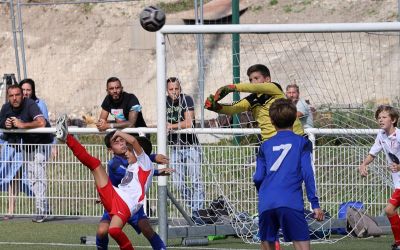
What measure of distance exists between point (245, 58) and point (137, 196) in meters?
6.28

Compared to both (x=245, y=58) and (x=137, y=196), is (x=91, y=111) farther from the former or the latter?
(x=137, y=196)

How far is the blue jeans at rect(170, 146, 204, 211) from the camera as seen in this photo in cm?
1294

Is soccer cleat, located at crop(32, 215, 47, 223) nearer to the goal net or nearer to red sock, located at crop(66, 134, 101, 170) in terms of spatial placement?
the goal net

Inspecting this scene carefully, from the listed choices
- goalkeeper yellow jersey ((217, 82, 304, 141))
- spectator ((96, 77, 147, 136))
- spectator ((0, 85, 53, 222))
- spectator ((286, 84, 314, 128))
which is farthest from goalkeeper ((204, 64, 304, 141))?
spectator ((0, 85, 53, 222))

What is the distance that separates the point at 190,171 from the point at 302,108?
1.86m

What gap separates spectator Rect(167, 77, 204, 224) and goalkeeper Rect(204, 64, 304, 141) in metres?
1.72

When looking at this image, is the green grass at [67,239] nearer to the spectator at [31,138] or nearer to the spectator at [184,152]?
the spectator at [31,138]

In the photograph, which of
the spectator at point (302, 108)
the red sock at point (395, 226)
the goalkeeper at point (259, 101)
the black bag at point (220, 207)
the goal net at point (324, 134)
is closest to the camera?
the goalkeeper at point (259, 101)

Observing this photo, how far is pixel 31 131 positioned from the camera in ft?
49.0

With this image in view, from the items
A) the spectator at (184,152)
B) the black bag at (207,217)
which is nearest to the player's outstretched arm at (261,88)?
the spectator at (184,152)

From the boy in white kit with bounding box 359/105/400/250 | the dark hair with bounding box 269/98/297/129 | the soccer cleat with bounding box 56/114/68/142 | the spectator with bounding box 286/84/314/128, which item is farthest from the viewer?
the spectator with bounding box 286/84/314/128

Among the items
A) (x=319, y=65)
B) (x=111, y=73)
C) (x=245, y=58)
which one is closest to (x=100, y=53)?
(x=111, y=73)

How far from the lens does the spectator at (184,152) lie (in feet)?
42.2

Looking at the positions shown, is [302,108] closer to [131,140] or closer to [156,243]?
[156,243]
